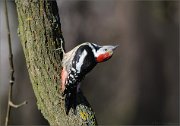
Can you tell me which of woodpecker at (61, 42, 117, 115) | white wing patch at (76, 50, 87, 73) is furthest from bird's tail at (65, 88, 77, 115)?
white wing patch at (76, 50, 87, 73)

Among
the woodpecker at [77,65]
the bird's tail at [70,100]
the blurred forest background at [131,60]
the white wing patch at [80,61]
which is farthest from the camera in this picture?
the blurred forest background at [131,60]

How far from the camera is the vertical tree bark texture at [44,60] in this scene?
380cm

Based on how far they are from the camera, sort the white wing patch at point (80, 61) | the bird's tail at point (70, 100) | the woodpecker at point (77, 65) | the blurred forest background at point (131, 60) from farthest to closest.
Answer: the blurred forest background at point (131, 60)
the white wing patch at point (80, 61)
the woodpecker at point (77, 65)
the bird's tail at point (70, 100)

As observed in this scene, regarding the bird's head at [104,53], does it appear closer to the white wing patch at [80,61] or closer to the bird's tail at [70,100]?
the white wing patch at [80,61]

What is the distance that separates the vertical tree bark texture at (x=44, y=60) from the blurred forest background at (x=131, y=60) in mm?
Answer: 7360

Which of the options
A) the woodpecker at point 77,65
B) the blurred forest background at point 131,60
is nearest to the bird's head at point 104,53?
the woodpecker at point 77,65

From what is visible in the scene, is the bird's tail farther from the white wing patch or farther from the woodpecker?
the white wing patch

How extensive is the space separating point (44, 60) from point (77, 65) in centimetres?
50

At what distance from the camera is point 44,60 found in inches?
150

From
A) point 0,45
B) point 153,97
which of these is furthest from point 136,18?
point 0,45

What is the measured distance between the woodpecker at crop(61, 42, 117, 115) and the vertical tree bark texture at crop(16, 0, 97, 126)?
0.07m

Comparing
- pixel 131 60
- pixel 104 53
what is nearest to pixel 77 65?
pixel 104 53

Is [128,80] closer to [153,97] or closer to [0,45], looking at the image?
[153,97]

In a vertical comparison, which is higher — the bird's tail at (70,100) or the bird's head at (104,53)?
the bird's head at (104,53)
